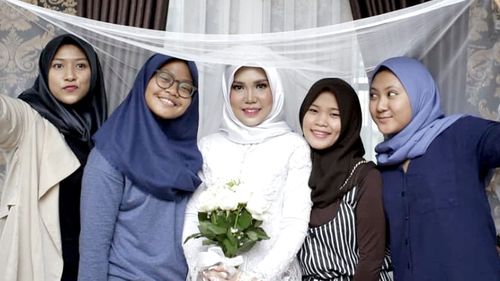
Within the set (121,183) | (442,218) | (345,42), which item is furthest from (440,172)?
(121,183)

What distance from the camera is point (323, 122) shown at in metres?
1.91

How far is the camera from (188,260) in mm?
1806

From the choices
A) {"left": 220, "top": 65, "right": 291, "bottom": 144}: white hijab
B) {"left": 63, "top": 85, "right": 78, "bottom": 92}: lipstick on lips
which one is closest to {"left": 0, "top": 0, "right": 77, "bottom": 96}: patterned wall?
{"left": 63, "top": 85, "right": 78, "bottom": 92}: lipstick on lips

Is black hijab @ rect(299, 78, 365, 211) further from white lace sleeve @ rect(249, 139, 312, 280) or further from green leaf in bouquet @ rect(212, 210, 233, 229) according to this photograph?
green leaf in bouquet @ rect(212, 210, 233, 229)

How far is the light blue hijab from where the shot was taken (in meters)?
1.79

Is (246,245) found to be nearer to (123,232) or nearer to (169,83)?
(123,232)

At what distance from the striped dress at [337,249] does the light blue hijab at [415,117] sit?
18 centimetres

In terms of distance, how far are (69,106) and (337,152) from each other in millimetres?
966

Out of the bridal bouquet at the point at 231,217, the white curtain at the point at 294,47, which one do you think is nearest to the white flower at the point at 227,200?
the bridal bouquet at the point at 231,217

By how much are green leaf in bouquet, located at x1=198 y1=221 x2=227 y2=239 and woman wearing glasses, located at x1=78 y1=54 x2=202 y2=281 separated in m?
0.15

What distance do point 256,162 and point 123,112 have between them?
0.47 m

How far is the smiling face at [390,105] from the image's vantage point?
1.83 meters

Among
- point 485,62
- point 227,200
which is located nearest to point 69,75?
→ point 227,200

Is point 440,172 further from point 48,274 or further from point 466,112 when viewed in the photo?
point 48,274
